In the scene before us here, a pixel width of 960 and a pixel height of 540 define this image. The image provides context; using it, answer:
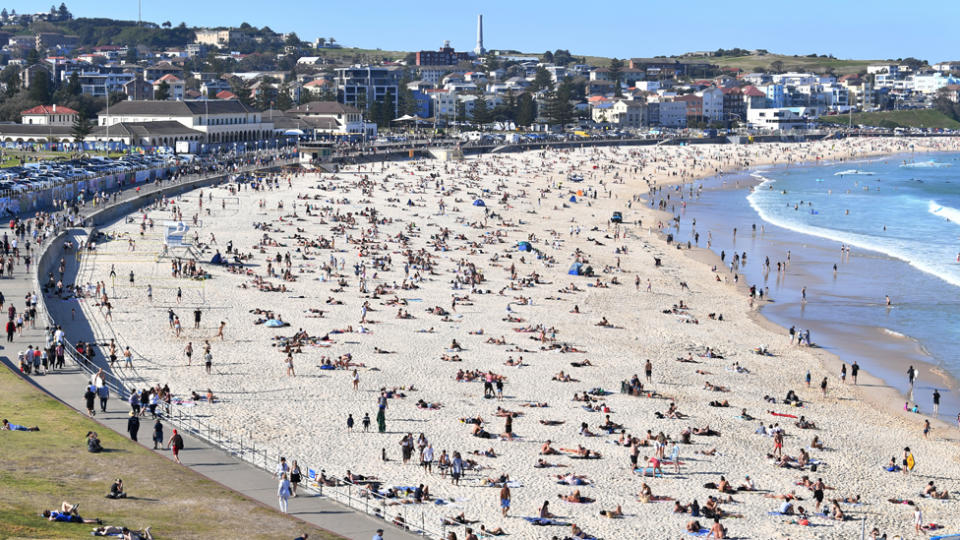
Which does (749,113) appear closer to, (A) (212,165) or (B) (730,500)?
(A) (212,165)

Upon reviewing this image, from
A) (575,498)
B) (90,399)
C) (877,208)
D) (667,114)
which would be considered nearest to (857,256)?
(877,208)

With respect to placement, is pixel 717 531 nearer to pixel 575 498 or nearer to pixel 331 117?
pixel 575 498

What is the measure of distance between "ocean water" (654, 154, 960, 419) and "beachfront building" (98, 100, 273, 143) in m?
33.3

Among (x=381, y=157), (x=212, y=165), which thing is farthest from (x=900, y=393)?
(x=381, y=157)

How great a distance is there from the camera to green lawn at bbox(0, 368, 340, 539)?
1404 centimetres

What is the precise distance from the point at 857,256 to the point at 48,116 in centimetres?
5733

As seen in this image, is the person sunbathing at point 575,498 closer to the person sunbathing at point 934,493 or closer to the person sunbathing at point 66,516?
the person sunbathing at point 934,493

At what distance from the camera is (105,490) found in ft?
50.3

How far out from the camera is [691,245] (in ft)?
156

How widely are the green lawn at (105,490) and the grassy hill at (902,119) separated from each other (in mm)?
165855

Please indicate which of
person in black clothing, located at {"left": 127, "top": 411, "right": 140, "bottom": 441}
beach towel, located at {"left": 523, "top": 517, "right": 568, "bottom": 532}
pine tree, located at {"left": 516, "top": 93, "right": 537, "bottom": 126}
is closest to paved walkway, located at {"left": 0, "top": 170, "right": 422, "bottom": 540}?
person in black clothing, located at {"left": 127, "top": 411, "right": 140, "bottom": 441}

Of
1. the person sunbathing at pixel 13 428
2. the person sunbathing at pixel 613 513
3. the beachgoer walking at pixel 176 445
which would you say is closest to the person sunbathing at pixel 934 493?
the person sunbathing at pixel 613 513

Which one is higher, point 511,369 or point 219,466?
point 219,466

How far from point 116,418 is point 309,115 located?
86.0 metres
